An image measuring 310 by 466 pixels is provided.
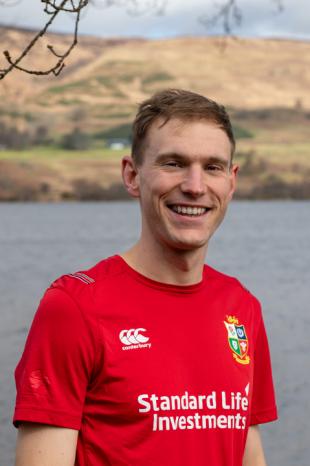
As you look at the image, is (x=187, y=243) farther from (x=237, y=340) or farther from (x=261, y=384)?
(x=261, y=384)

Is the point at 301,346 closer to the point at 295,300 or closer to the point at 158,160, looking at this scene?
the point at 295,300

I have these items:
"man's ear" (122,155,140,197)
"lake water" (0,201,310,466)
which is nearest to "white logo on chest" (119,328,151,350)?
"man's ear" (122,155,140,197)

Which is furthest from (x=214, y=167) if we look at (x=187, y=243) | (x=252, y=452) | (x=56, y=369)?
(x=252, y=452)

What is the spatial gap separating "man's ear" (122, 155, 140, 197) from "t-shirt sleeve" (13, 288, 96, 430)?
0.37m

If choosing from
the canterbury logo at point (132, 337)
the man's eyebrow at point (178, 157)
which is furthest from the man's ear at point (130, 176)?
the canterbury logo at point (132, 337)

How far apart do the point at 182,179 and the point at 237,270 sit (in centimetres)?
4873

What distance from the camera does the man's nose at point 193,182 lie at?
229cm

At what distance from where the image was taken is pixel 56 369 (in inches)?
85.1

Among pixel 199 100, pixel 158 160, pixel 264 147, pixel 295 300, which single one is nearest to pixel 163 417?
pixel 158 160

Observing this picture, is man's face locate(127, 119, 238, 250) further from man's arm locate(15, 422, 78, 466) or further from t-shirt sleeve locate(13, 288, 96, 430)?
man's arm locate(15, 422, 78, 466)

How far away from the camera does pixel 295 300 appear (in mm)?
38469

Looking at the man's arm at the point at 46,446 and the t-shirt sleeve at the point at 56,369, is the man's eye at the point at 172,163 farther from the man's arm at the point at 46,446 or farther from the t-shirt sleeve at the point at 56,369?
the man's arm at the point at 46,446

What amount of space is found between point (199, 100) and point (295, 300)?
120ft

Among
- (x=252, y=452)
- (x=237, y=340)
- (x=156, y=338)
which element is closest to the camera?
(x=156, y=338)
